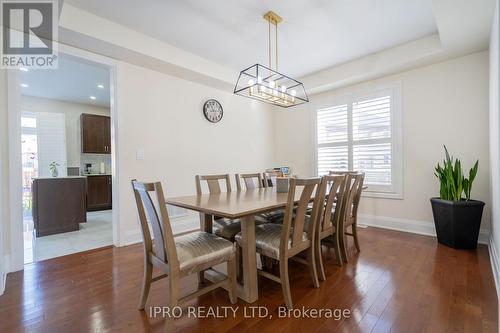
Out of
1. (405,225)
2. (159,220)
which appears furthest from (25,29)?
(405,225)

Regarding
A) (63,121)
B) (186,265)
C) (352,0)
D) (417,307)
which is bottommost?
(417,307)

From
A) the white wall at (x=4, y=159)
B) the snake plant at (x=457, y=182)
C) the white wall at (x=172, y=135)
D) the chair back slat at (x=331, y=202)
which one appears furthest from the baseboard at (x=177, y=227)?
the snake plant at (x=457, y=182)

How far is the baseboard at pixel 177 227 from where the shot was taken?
3.07 metres

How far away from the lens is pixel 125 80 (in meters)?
3.07

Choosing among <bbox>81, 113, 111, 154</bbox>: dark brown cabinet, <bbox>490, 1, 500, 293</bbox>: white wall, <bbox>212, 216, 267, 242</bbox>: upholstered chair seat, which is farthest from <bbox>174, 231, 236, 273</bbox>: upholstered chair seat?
<bbox>81, 113, 111, 154</bbox>: dark brown cabinet

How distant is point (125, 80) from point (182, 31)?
3.27 feet

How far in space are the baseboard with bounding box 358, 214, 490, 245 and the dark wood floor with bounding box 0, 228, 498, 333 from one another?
510mm

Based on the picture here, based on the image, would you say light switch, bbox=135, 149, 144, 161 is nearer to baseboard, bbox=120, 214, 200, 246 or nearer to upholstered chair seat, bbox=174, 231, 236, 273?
baseboard, bbox=120, 214, 200, 246

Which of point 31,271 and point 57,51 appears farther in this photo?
point 57,51

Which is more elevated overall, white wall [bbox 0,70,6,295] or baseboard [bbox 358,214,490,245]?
white wall [bbox 0,70,6,295]

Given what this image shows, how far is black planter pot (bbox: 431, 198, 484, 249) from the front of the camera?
265 centimetres

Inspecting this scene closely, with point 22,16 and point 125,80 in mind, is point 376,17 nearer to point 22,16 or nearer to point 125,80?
point 125,80

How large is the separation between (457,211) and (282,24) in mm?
3003

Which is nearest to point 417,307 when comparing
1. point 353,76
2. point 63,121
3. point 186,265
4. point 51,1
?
point 186,265
